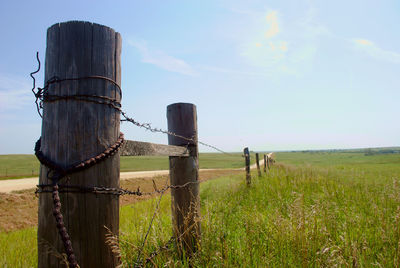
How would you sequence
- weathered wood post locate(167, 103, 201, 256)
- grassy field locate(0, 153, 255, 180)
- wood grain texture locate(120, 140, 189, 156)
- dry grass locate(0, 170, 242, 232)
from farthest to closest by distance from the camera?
grassy field locate(0, 153, 255, 180) < dry grass locate(0, 170, 242, 232) < weathered wood post locate(167, 103, 201, 256) < wood grain texture locate(120, 140, 189, 156)

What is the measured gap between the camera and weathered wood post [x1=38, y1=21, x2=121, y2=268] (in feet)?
3.70

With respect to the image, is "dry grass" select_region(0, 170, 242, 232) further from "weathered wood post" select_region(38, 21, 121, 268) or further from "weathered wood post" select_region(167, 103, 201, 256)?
"weathered wood post" select_region(38, 21, 121, 268)

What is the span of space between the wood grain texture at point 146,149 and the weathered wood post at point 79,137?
193 mm

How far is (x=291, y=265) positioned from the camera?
205cm

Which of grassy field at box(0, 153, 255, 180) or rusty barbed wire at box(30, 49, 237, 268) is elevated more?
rusty barbed wire at box(30, 49, 237, 268)

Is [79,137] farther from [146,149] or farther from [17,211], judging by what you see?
[17,211]

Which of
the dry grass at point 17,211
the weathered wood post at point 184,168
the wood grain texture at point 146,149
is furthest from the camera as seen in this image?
the dry grass at point 17,211

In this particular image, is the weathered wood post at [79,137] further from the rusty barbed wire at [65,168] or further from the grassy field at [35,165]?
the grassy field at [35,165]

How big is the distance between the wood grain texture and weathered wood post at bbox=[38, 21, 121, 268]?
193 millimetres

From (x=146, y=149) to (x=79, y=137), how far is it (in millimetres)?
649

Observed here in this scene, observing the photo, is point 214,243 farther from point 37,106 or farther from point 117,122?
point 37,106

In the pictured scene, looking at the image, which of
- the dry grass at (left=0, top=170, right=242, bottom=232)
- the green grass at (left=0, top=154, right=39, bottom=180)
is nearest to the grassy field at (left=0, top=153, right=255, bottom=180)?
the green grass at (left=0, top=154, right=39, bottom=180)

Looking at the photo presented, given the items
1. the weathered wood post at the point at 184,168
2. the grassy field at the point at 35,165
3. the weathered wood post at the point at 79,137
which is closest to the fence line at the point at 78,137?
the weathered wood post at the point at 79,137

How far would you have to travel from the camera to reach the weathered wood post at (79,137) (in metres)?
1.13
